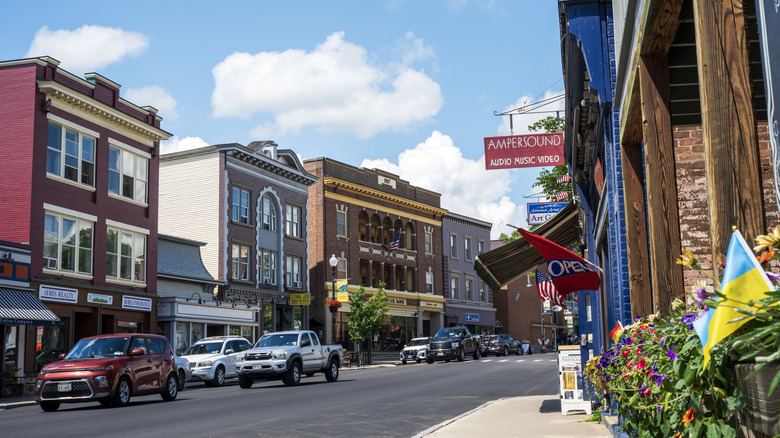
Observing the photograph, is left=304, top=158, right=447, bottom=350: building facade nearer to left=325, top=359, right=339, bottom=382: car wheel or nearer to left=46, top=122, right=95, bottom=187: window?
left=46, top=122, right=95, bottom=187: window

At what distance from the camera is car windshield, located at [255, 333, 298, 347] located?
26.4m

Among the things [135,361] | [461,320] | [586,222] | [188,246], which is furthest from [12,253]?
[461,320]

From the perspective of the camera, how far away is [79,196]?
30609 millimetres

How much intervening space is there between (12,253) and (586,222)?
19.7 meters

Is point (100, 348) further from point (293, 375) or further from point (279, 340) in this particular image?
point (279, 340)

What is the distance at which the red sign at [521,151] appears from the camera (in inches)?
648

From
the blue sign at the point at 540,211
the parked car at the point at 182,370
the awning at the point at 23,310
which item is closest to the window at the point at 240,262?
the awning at the point at 23,310

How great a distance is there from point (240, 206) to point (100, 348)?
2414 centimetres

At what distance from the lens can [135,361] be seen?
19.5m

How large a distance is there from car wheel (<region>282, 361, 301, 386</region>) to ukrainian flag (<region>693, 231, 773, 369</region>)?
23.4 m

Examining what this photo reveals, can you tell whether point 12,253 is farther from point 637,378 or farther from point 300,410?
point 637,378

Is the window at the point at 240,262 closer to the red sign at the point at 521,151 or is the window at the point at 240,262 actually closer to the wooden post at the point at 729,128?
the red sign at the point at 521,151

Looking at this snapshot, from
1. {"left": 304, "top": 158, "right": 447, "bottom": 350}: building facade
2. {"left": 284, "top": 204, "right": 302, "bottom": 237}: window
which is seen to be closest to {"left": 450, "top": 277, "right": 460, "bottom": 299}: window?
{"left": 304, "top": 158, "right": 447, "bottom": 350}: building facade

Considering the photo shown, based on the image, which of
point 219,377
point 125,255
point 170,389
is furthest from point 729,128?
point 125,255
